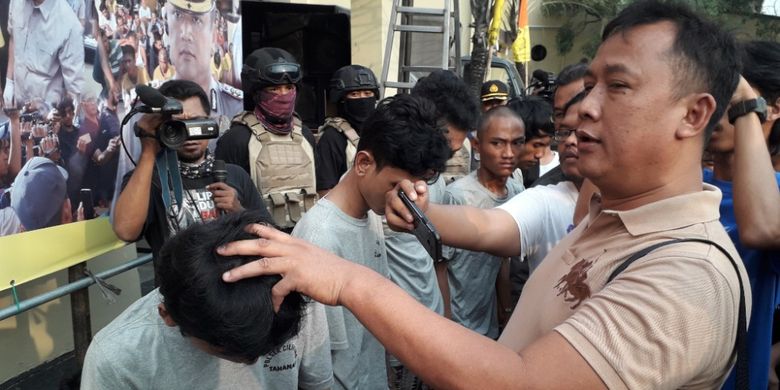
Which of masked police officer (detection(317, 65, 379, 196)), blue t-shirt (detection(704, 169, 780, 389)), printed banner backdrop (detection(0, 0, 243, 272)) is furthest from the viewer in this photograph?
masked police officer (detection(317, 65, 379, 196))

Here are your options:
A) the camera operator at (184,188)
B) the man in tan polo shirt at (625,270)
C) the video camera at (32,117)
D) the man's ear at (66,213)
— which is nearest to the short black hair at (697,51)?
the man in tan polo shirt at (625,270)

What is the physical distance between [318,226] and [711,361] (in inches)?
50.2

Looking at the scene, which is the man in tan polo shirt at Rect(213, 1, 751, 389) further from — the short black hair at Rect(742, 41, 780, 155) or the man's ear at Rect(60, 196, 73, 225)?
the man's ear at Rect(60, 196, 73, 225)

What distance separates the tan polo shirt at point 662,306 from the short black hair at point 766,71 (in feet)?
3.15

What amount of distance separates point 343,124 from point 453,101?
2.88 ft

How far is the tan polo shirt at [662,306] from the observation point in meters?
0.99

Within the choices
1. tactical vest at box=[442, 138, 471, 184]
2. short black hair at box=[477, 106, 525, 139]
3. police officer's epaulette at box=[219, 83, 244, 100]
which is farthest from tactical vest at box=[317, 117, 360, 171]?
short black hair at box=[477, 106, 525, 139]

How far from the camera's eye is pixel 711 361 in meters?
1.06

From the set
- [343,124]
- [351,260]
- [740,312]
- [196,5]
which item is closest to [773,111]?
[740,312]

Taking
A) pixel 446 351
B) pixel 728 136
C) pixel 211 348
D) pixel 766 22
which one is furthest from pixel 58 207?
pixel 766 22

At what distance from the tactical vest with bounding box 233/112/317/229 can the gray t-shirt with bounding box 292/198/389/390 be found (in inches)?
57.8

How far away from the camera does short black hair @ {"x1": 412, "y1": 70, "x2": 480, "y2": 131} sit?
3.55 m

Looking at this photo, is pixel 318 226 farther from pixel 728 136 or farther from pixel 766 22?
pixel 766 22

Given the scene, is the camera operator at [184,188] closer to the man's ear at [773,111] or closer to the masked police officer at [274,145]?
the masked police officer at [274,145]
